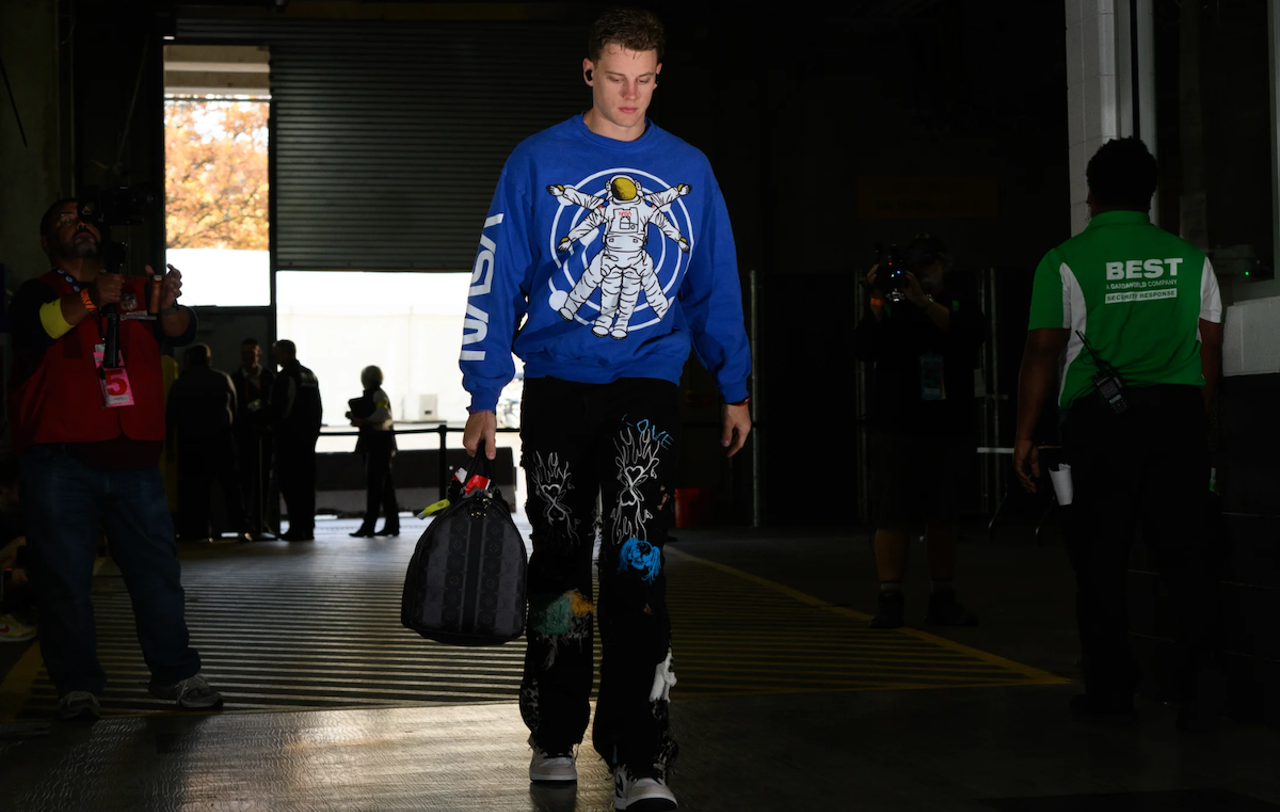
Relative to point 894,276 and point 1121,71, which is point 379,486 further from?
point 1121,71

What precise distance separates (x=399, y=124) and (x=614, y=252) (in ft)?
45.3

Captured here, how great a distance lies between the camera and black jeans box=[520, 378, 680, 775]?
10.2 feet

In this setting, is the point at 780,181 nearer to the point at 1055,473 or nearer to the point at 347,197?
the point at 347,197

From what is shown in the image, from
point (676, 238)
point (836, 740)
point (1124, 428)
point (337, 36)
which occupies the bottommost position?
point (836, 740)

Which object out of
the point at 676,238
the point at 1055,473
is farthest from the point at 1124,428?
the point at 676,238

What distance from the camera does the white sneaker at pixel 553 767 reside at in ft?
10.9

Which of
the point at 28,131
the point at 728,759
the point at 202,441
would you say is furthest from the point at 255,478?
the point at 728,759

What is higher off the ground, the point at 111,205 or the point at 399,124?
the point at 399,124

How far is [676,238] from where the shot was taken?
3201 millimetres

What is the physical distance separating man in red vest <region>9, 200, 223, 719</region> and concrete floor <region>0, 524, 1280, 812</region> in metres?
0.24

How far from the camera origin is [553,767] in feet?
10.9

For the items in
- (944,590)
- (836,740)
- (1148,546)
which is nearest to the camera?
(836,740)

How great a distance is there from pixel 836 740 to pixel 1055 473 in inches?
44.5

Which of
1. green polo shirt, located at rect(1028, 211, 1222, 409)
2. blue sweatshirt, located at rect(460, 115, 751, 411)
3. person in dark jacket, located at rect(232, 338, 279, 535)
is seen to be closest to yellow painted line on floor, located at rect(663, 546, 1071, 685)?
green polo shirt, located at rect(1028, 211, 1222, 409)
